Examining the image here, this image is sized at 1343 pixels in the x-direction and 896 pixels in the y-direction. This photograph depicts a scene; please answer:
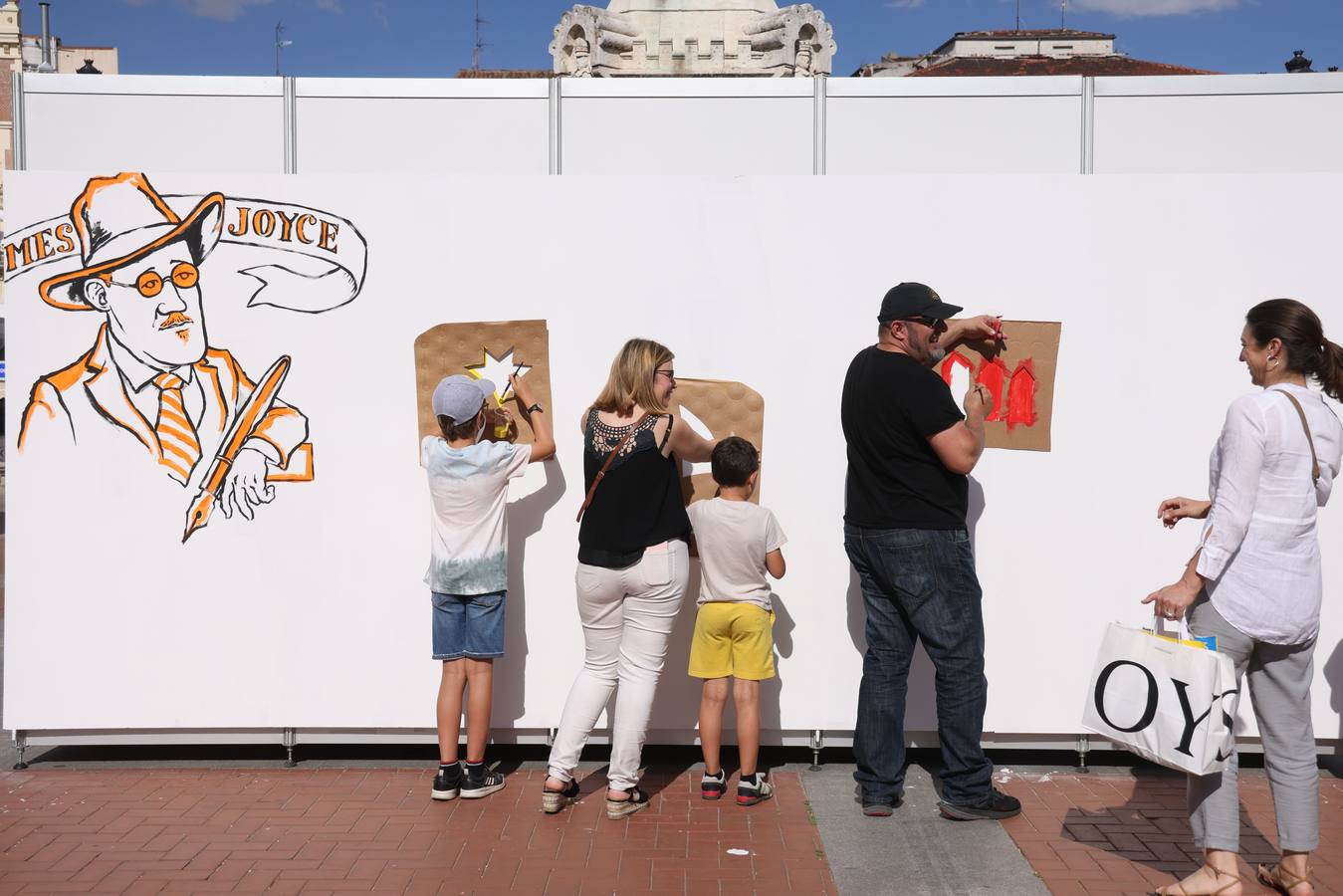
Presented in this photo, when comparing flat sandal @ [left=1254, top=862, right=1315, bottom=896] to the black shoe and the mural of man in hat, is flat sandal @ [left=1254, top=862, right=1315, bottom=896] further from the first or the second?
the mural of man in hat

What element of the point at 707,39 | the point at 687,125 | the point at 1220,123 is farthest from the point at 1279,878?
the point at 707,39

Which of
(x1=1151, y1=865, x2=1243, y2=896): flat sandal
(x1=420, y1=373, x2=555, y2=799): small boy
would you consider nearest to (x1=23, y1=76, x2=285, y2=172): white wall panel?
(x1=420, y1=373, x2=555, y2=799): small boy

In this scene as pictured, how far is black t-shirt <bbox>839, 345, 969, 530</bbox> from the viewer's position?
13.2 feet

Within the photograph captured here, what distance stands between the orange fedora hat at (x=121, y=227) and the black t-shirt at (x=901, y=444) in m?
2.72

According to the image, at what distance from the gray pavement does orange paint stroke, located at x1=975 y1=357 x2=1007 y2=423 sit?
4.96 ft

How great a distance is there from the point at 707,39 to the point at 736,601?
13.0m

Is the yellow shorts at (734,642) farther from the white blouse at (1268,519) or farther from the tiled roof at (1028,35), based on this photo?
the tiled roof at (1028,35)

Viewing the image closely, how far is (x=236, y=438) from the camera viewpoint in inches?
187

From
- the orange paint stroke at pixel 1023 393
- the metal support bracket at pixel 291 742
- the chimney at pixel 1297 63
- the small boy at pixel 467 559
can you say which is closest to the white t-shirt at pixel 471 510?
the small boy at pixel 467 559

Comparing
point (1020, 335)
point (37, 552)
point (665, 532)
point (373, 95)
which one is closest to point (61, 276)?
point (37, 552)

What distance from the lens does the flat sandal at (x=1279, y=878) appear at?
11.3 feet

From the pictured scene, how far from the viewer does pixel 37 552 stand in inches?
187

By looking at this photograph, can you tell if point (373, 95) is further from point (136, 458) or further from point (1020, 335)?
point (1020, 335)

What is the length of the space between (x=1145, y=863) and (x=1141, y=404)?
180 centimetres
